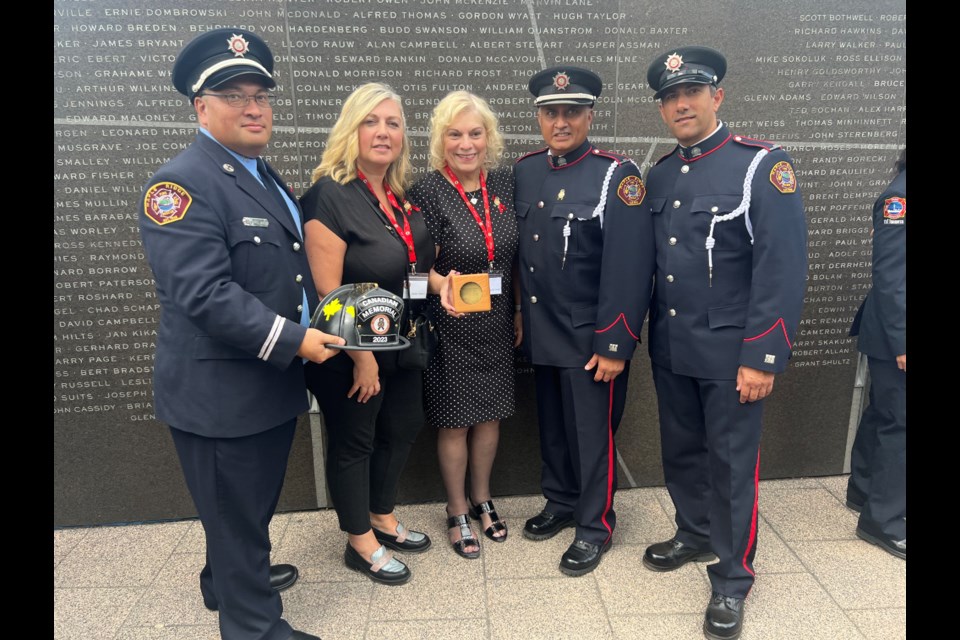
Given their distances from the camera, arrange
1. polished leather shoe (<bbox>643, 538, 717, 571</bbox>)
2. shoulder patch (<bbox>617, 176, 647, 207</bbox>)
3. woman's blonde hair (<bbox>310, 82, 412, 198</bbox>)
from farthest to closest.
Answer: polished leather shoe (<bbox>643, 538, 717, 571</bbox>)
shoulder patch (<bbox>617, 176, 647, 207</bbox>)
woman's blonde hair (<bbox>310, 82, 412, 198</bbox>)

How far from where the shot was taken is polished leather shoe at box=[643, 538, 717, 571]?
2678 mm

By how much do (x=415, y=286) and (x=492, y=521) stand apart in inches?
49.2

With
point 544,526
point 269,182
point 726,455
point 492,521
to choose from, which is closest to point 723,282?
point 726,455

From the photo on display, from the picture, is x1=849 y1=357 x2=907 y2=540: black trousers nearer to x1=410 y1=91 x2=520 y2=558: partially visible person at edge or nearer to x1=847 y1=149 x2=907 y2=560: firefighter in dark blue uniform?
x1=847 y1=149 x2=907 y2=560: firefighter in dark blue uniform

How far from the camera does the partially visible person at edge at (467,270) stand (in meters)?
2.56

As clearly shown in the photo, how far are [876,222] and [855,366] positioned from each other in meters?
1.09

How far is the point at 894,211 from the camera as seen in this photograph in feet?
8.37

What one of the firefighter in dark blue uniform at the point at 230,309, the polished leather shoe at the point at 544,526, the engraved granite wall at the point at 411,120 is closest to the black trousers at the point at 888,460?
the engraved granite wall at the point at 411,120

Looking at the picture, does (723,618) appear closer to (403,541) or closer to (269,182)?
(403,541)

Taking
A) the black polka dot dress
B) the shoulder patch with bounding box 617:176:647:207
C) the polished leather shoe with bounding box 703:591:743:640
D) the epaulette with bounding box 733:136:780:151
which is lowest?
the polished leather shoe with bounding box 703:591:743:640

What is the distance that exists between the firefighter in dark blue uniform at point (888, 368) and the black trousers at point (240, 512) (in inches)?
97.7

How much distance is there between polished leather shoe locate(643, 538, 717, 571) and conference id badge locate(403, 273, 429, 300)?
149 centimetres

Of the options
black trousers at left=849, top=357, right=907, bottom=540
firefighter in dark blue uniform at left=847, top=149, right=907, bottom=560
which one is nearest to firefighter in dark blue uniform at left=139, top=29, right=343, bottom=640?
firefighter in dark blue uniform at left=847, top=149, right=907, bottom=560

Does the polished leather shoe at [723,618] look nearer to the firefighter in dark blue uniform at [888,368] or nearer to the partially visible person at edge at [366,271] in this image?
the firefighter in dark blue uniform at [888,368]
